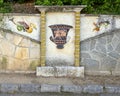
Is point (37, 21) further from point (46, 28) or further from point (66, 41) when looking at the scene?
point (66, 41)

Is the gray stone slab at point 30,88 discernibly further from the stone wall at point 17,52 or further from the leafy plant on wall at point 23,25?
the leafy plant on wall at point 23,25

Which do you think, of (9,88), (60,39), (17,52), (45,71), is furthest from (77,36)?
(9,88)

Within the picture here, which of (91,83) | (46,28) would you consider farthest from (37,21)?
(91,83)

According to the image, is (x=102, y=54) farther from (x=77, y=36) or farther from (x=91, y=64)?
(x=77, y=36)

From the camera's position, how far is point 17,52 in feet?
35.6

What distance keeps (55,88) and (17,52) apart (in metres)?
2.03

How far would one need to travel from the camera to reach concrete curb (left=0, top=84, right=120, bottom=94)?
931 cm

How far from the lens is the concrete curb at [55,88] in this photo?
9.31 meters

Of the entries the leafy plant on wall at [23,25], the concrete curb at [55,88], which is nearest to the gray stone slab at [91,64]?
the concrete curb at [55,88]

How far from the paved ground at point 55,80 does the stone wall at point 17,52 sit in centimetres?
30

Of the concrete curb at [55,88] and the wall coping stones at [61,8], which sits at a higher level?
the wall coping stones at [61,8]

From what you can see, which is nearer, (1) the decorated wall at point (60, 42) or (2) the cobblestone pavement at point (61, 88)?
(2) the cobblestone pavement at point (61, 88)

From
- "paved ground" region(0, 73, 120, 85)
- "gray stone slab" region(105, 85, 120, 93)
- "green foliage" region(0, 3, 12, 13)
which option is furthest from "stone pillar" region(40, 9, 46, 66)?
"gray stone slab" region(105, 85, 120, 93)

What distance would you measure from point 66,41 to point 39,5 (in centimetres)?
124
